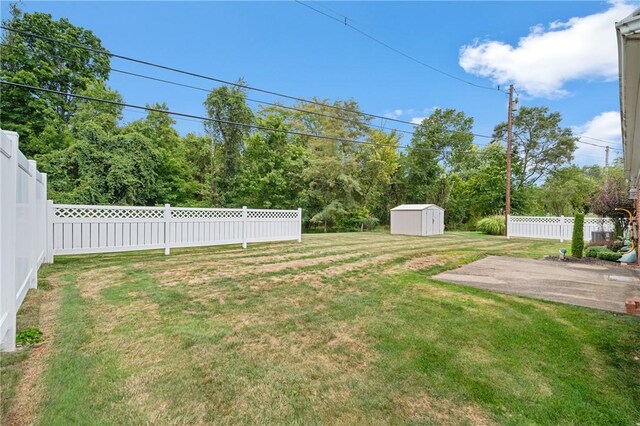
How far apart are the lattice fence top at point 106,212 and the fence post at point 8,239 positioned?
15.5ft

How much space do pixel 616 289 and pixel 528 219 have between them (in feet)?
37.3

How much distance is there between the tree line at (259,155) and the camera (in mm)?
16391

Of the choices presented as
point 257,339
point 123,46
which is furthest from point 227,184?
point 257,339

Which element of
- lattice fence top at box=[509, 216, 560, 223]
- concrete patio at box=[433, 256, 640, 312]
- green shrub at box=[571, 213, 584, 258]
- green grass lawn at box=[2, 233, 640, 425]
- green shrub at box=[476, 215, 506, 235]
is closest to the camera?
green grass lawn at box=[2, 233, 640, 425]

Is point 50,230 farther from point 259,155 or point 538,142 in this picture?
point 538,142

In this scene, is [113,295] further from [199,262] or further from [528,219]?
[528,219]

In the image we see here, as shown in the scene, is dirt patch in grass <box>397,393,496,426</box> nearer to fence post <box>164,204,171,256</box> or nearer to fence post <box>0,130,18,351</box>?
fence post <box>0,130,18,351</box>

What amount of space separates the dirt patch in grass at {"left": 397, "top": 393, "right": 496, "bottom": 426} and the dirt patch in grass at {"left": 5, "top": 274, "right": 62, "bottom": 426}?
2261 mm

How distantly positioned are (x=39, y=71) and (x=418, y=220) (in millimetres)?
22731

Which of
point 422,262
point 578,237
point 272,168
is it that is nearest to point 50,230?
point 422,262

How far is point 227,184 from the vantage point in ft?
70.2

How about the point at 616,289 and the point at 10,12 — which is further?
the point at 10,12

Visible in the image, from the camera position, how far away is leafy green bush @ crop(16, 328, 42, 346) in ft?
8.97

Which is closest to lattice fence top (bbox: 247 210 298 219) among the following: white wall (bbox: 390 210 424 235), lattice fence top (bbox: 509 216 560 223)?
white wall (bbox: 390 210 424 235)
